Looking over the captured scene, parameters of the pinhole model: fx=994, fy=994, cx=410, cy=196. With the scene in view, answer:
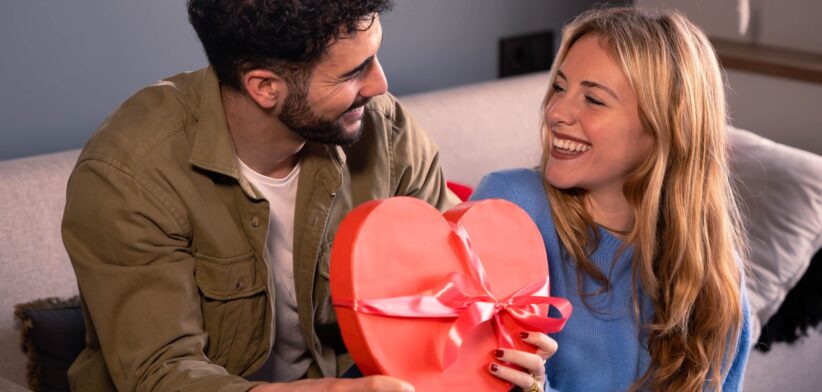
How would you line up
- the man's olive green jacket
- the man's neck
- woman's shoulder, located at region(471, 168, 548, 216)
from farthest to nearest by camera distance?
woman's shoulder, located at region(471, 168, 548, 216), the man's neck, the man's olive green jacket

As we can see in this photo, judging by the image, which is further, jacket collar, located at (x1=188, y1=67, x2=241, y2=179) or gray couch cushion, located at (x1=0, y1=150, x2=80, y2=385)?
gray couch cushion, located at (x1=0, y1=150, x2=80, y2=385)

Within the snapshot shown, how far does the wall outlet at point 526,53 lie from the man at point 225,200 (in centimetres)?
144

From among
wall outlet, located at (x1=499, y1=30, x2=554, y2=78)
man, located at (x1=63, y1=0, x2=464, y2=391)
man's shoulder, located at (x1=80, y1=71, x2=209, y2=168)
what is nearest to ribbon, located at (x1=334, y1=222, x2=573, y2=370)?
man, located at (x1=63, y1=0, x2=464, y2=391)

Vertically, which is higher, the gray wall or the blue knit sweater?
the gray wall

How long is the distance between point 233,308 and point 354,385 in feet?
1.52

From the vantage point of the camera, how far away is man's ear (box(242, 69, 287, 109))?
4.63 ft

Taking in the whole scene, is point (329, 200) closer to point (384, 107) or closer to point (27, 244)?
point (384, 107)

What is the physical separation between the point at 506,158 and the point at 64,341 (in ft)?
3.67

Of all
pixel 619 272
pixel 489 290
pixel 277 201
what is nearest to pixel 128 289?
pixel 277 201

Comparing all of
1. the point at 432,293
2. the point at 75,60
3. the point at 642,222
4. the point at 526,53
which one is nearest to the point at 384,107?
the point at 642,222

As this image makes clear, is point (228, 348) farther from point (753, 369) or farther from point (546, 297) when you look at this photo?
point (753, 369)

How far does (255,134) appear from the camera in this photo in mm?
1469

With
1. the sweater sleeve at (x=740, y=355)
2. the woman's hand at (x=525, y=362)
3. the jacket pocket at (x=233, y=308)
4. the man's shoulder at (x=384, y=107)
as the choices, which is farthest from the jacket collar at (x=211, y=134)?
the sweater sleeve at (x=740, y=355)

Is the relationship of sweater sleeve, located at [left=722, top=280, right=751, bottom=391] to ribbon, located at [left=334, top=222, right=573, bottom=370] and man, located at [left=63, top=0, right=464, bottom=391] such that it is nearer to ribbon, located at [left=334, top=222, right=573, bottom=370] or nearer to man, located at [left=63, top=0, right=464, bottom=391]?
ribbon, located at [left=334, top=222, right=573, bottom=370]
